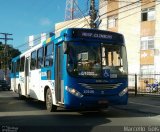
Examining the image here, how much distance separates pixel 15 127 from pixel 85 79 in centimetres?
359

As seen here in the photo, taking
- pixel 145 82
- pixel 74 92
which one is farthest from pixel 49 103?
pixel 145 82

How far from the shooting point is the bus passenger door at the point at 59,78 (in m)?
15.2

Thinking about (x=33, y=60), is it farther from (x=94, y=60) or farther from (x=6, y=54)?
(x=6, y=54)

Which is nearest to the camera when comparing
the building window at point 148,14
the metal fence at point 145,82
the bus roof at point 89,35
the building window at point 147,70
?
the bus roof at point 89,35

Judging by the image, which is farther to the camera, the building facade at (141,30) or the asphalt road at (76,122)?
the building facade at (141,30)

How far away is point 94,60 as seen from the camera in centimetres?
1502

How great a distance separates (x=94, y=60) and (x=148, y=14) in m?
25.9

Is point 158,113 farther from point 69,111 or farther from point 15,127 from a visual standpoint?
point 15,127

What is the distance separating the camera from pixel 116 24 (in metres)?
43.5

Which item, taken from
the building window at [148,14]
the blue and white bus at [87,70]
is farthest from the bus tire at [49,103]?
the building window at [148,14]

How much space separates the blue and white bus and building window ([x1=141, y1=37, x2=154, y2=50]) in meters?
23.7

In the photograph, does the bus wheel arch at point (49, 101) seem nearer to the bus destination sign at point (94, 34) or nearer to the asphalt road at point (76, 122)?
the asphalt road at point (76, 122)

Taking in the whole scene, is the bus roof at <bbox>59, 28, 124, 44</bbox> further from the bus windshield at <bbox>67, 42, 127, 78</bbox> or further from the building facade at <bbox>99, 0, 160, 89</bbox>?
the building facade at <bbox>99, 0, 160, 89</bbox>

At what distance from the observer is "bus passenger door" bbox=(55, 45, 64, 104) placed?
15.2 metres
